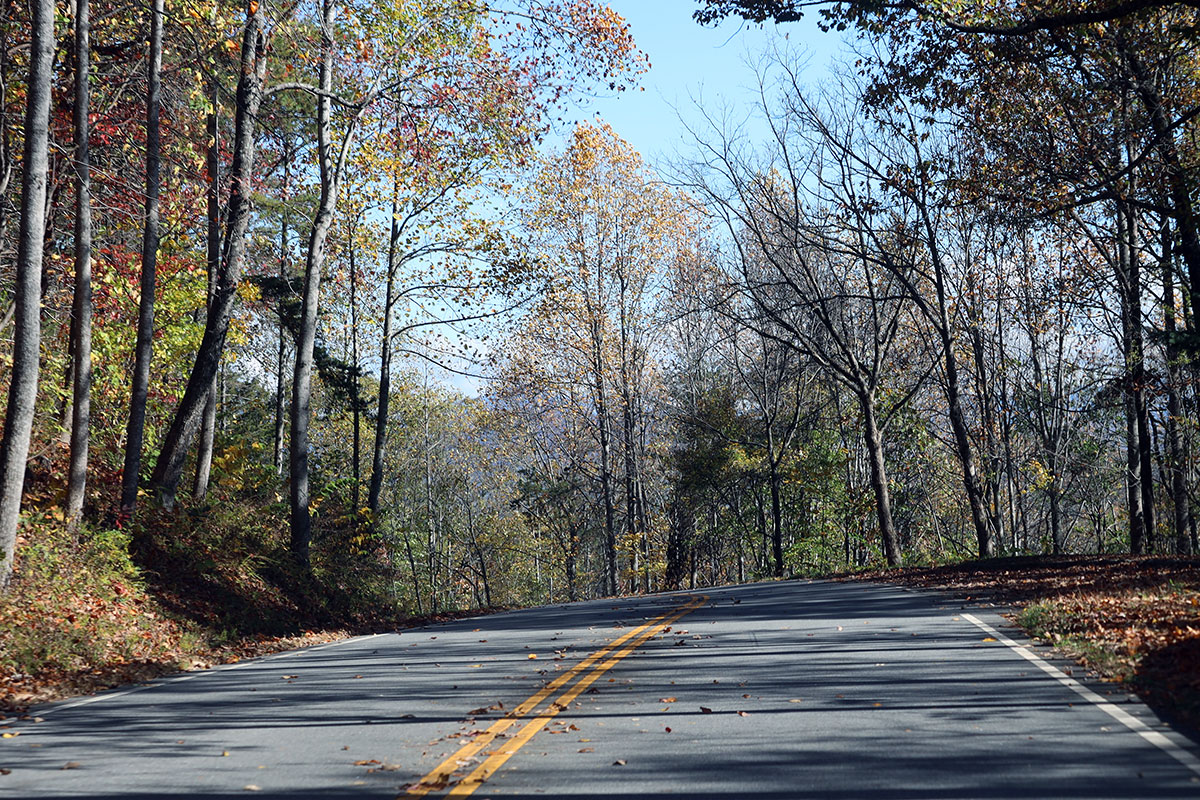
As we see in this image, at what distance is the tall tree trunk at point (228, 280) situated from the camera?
659 inches

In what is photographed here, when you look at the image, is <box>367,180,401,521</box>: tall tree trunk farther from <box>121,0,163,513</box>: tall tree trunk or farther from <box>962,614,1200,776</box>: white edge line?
<box>962,614,1200,776</box>: white edge line

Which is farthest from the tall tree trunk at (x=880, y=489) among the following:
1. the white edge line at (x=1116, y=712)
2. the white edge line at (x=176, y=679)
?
the white edge line at (x=1116, y=712)

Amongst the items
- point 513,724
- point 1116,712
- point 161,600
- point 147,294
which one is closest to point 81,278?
point 147,294

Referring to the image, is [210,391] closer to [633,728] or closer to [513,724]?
[513,724]

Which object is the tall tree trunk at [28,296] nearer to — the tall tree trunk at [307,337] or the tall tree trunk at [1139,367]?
the tall tree trunk at [307,337]

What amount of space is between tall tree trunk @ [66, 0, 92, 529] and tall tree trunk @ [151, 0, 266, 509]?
2.40 metres

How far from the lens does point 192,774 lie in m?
5.71

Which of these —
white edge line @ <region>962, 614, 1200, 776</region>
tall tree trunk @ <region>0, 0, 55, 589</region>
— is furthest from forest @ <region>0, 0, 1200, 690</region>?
white edge line @ <region>962, 614, 1200, 776</region>

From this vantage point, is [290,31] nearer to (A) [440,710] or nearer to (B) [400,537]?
(A) [440,710]

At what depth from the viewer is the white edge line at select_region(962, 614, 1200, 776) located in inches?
212

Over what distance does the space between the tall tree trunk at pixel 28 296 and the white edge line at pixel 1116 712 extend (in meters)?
10.8

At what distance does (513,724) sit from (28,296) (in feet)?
27.8

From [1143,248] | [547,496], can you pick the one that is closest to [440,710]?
[1143,248]

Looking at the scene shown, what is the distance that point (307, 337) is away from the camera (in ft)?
62.5
